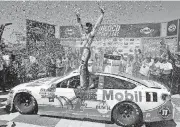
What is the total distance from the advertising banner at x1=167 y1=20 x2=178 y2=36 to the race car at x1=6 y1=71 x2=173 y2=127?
38.3 ft

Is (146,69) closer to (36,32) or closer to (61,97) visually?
(61,97)

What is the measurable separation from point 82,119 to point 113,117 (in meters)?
0.90

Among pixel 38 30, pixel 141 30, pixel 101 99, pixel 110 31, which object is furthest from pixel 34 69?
pixel 141 30

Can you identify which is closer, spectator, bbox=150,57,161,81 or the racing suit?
the racing suit

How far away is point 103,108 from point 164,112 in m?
1.40

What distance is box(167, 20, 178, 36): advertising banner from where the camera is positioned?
623 inches

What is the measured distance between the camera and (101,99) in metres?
5.30

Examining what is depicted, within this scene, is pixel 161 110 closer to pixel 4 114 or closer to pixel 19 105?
pixel 19 105

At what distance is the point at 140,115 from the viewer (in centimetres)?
513

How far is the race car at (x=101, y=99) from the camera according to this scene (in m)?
5.11

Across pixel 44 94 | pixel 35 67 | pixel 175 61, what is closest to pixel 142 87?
pixel 44 94

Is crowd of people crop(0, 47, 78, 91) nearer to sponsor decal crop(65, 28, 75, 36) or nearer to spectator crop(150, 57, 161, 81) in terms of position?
spectator crop(150, 57, 161, 81)

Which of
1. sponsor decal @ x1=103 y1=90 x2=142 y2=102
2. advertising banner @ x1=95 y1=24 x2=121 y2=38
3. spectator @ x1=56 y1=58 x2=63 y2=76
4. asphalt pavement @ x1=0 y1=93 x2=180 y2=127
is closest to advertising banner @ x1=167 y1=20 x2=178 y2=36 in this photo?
advertising banner @ x1=95 y1=24 x2=121 y2=38

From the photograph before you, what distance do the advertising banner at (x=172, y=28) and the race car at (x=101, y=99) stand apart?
38.3 ft
